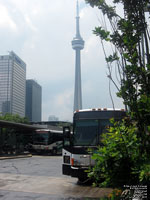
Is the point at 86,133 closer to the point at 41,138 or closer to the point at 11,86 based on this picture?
the point at 41,138

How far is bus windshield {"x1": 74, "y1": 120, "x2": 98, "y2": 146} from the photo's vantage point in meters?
9.76

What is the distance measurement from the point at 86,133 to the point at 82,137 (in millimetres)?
213

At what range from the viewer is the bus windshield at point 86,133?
9758mm

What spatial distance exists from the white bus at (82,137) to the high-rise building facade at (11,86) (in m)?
143

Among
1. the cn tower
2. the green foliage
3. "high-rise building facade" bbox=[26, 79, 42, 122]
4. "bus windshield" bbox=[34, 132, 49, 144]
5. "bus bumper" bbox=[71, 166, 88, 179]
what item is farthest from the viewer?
"high-rise building facade" bbox=[26, 79, 42, 122]

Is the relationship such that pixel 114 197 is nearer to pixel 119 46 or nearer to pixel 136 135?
pixel 136 135

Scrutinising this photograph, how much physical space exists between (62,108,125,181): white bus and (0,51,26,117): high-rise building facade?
143 meters

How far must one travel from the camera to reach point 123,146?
12.5ft

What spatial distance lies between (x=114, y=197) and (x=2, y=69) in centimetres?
16386

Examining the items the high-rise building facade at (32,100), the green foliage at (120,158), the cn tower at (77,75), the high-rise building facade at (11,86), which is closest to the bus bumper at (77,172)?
the green foliage at (120,158)

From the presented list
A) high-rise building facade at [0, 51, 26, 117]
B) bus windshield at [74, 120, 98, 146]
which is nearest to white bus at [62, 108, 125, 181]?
bus windshield at [74, 120, 98, 146]

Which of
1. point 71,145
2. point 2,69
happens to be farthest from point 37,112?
point 71,145

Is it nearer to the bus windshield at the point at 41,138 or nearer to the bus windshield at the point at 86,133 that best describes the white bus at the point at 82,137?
the bus windshield at the point at 86,133

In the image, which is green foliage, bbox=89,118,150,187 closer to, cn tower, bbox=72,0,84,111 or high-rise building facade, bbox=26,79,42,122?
cn tower, bbox=72,0,84,111
